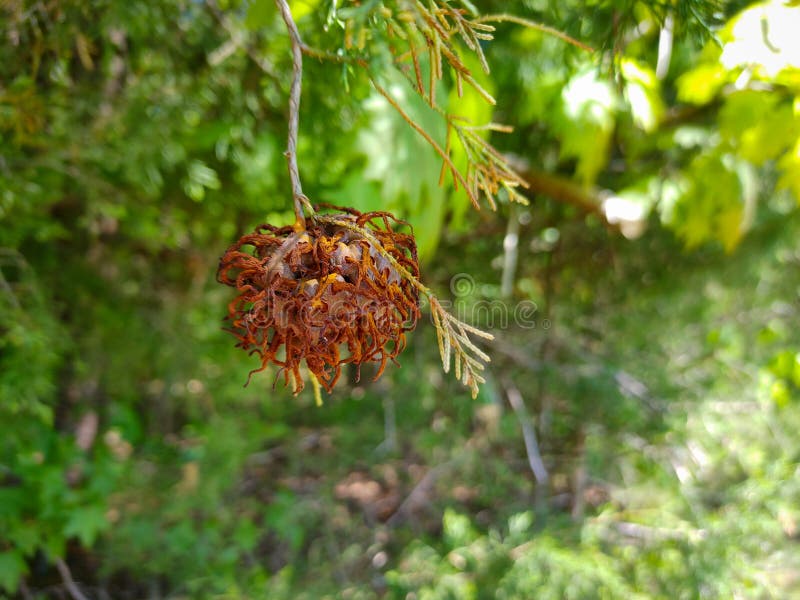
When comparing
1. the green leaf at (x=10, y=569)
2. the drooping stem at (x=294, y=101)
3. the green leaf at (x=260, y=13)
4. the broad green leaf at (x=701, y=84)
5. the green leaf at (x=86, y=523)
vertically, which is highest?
the broad green leaf at (x=701, y=84)

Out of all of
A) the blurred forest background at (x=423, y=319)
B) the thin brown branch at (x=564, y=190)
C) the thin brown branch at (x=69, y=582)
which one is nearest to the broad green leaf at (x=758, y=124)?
the blurred forest background at (x=423, y=319)

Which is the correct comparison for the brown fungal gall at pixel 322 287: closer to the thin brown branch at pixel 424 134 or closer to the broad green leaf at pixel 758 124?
the thin brown branch at pixel 424 134

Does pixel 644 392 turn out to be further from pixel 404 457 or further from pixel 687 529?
pixel 404 457

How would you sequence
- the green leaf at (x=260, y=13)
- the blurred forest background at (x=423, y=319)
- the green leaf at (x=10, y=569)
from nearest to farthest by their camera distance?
the green leaf at (x=260, y=13)
the blurred forest background at (x=423, y=319)
the green leaf at (x=10, y=569)

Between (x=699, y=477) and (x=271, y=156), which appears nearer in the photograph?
(x=271, y=156)

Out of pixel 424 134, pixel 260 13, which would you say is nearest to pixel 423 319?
pixel 260 13

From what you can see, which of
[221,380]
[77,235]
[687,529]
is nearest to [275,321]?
[77,235]

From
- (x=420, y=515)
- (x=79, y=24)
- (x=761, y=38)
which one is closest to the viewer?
(x=761, y=38)
